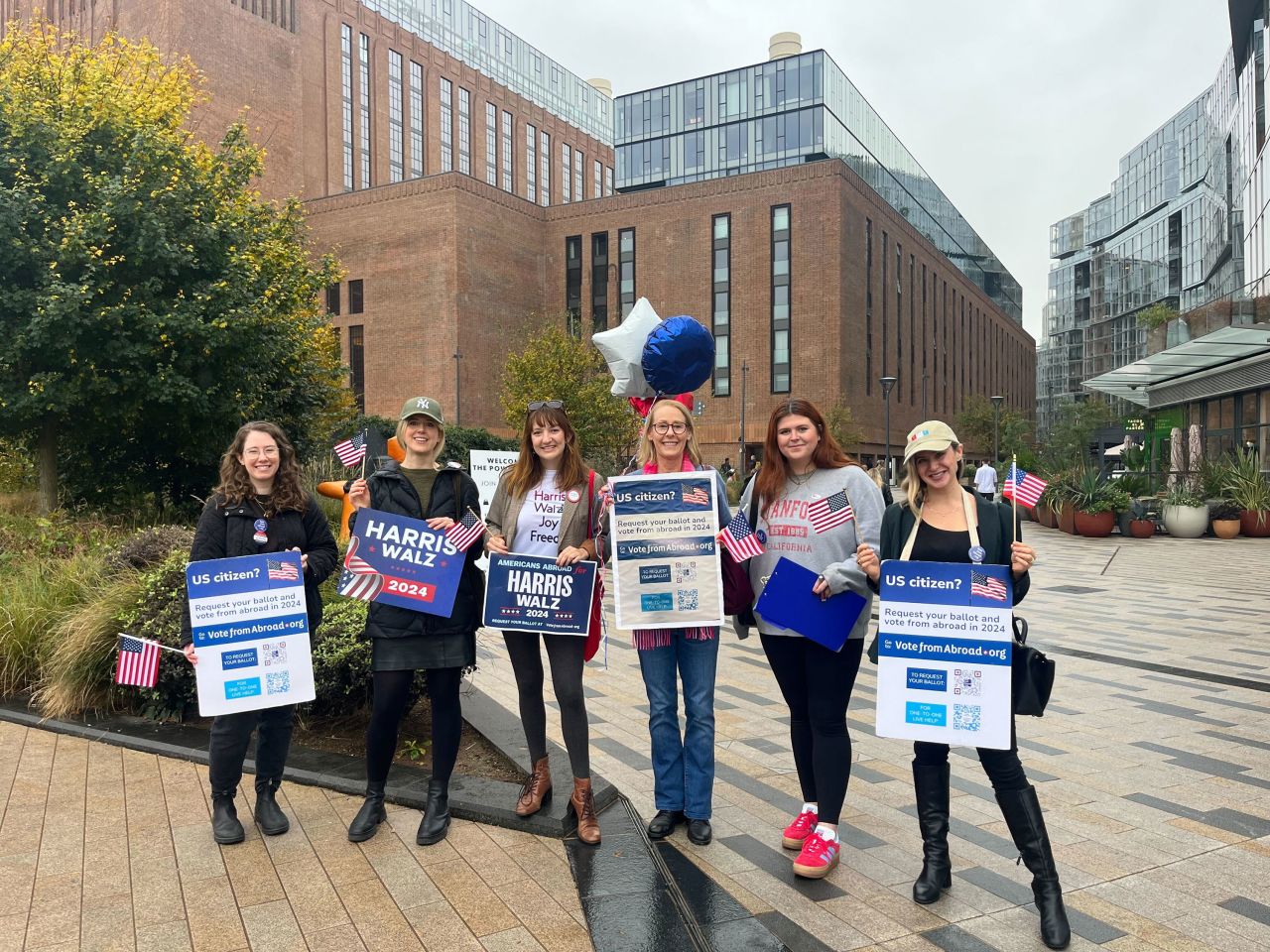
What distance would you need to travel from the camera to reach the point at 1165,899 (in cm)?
366

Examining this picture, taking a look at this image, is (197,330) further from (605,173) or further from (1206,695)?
(605,173)

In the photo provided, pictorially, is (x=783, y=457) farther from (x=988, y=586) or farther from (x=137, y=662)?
(x=137, y=662)

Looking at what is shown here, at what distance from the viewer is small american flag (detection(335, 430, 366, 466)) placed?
4125 mm

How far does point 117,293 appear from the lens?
12.7m

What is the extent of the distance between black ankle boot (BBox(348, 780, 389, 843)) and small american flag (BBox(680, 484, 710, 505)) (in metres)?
1.87

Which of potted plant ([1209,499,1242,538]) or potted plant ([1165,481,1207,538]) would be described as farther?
potted plant ([1165,481,1207,538])

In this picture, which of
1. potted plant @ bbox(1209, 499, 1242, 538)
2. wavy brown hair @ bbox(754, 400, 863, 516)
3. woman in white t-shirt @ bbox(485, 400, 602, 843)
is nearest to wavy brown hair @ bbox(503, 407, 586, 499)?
woman in white t-shirt @ bbox(485, 400, 602, 843)

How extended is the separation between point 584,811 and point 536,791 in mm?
286

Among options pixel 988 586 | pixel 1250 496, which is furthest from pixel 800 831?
pixel 1250 496

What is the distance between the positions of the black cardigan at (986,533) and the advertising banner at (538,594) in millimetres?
1304

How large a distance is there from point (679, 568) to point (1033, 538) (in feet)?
70.8

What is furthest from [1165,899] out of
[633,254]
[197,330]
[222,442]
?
[633,254]

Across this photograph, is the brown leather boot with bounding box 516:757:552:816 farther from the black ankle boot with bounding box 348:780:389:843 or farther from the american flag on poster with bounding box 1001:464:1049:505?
the american flag on poster with bounding box 1001:464:1049:505

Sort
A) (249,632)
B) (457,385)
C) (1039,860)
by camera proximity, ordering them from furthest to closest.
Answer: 1. (457,385)
2. (249,632)
3. (1039,860)
